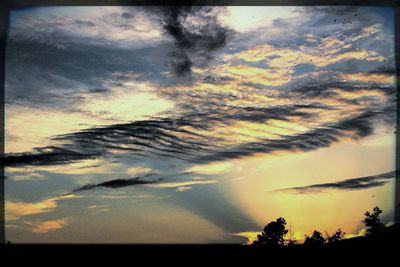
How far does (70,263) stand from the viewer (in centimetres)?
518

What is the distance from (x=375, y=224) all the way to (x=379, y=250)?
36325mm

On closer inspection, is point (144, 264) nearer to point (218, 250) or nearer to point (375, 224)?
point (218, 250)

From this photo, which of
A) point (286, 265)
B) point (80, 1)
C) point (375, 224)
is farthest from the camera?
point (375, 224)

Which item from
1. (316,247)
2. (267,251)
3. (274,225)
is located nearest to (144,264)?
(267,251)

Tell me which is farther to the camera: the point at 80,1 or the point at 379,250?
the point at 80,1

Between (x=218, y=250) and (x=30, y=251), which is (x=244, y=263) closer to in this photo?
(x=218, y=250)

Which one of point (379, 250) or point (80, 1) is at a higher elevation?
point (80, 1)

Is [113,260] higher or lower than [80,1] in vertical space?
lower

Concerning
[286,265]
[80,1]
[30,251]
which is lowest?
[286,265]

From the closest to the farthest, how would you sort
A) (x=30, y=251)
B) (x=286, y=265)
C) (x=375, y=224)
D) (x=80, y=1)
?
1. (x=286, y=265)
2. (x=30, y=251)
3. (x=80, y=1)
4. (x=375, y=224)

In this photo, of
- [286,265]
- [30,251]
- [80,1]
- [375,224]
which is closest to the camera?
[286,265]

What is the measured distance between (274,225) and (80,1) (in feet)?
113

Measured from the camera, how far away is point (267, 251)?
17.0 feet

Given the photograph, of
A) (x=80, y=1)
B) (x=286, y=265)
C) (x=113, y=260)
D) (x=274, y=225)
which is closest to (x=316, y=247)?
(x=286, y=265)
